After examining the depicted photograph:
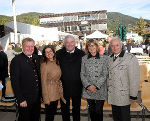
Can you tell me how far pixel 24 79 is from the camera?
10.2 feet

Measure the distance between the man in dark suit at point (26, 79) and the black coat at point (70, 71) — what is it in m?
0.47

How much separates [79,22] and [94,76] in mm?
62177

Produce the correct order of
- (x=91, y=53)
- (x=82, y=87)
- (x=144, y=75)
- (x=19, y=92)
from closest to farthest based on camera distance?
(x=19, y=92), (x=91, y=53), (x=82, y=87), (x=144, y=75)

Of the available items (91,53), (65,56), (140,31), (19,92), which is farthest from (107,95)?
(140,31)

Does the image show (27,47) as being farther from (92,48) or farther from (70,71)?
(92,48)

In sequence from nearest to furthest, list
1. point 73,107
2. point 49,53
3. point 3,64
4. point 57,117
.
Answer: point 49,53, point 73,107, point 57,117, point 3,64

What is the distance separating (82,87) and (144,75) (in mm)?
3002

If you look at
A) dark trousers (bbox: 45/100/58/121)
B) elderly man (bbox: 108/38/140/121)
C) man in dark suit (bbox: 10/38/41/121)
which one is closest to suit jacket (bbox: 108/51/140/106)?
elderly man (bbox: 108/38/140/121)

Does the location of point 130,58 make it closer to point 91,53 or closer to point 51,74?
point 91,53

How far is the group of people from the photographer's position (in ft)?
10.2

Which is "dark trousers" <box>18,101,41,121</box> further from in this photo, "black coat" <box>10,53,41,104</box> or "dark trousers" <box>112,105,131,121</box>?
"dark trousers" <box>112,105,131,121</box>

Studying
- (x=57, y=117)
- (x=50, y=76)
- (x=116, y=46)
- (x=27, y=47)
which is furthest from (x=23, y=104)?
(x=57, y=117)


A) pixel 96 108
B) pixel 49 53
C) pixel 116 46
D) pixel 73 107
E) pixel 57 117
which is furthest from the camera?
pixel 57 117

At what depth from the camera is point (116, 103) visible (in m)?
3.26
